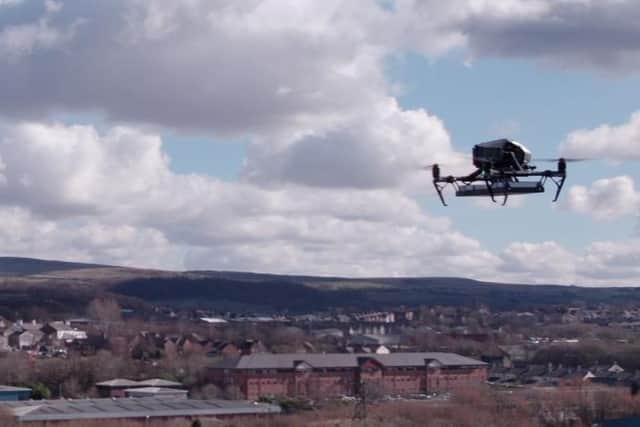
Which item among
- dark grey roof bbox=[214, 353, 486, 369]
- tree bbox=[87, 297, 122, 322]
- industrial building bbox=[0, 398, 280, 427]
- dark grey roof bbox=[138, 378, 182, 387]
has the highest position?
tree bbox=[87, 297, 122, 322]

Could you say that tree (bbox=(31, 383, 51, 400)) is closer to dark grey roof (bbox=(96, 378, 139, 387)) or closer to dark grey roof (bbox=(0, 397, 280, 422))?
dark grey roof (bbox=(96, 378, 139, 387))

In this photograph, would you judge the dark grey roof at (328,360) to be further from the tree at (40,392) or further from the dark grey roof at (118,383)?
the tree at (40,392)

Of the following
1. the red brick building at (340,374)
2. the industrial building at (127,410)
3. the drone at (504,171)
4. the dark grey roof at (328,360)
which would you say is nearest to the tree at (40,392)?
the industrial building at (127,410)

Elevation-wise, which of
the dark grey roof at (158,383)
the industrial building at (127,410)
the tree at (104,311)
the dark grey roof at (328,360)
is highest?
the tree at (104,311)

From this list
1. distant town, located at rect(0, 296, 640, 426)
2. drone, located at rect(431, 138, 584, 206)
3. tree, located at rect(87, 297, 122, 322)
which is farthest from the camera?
tree, located at rect(87, 297, 122, 322)

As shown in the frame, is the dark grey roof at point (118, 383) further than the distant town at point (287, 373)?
Yes

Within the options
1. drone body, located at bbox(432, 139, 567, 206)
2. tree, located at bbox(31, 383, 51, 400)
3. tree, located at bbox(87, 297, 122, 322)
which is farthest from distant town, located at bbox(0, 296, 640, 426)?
drone body, located at bbox(432, 139, 567, 206)

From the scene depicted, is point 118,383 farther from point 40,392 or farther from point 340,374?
point 340,374

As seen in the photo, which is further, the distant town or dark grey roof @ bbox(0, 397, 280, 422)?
the distant town
